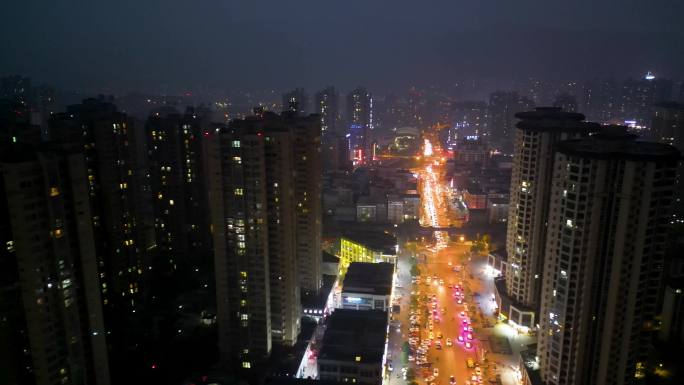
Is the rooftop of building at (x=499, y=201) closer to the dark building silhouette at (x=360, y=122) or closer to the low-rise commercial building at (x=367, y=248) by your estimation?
the low-rise commercial building at (x=367, y=248)

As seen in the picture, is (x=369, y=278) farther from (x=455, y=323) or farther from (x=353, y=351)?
(x=353, y=351)

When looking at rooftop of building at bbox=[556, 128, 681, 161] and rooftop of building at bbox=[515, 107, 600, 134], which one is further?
rooftop of building at bbox=[515, 107, 600, 134]

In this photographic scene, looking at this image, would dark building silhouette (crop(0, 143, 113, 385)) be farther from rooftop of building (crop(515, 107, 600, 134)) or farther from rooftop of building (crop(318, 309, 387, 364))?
rooftop of building (crop(515, 107, 600, 134))

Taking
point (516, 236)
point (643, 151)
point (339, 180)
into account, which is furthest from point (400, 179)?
point (643, 151)

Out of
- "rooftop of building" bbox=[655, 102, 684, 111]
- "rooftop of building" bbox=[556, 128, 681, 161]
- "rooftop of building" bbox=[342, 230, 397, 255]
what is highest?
"rooftop of building" bbox=[655, 102, 684, 111]

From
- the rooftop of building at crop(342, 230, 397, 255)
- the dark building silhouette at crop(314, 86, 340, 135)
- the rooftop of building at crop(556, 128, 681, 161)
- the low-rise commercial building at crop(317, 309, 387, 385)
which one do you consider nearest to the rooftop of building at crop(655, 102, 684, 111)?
the rooftop of building at crop(342, 230, 397, 255)

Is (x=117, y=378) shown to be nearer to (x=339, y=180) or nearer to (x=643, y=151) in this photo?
(x=643, y=151)

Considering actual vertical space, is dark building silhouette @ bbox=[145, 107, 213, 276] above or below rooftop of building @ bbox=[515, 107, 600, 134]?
below
